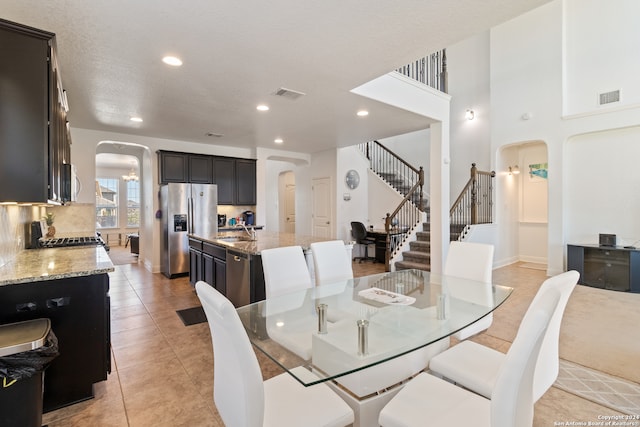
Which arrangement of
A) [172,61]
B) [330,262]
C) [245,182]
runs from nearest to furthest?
[172,61], [330,262], [245,182]

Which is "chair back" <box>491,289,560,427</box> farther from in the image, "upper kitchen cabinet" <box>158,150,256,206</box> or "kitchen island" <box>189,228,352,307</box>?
"upper kitchen cabinet" <box>158,150,256,206</box>

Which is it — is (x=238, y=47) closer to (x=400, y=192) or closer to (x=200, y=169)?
(x=200, y=169)

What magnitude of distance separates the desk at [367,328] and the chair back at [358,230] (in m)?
4.33

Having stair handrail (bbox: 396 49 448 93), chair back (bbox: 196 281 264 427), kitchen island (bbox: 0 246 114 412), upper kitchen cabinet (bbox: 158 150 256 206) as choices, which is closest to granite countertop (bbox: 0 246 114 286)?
kitchen island (bbox: 0 246 114 412)

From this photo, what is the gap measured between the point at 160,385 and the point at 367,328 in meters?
1.71

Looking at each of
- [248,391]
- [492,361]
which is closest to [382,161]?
[492,361]

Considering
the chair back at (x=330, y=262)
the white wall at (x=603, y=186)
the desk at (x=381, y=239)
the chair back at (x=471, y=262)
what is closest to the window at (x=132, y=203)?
the desk at (x=381, y=239)

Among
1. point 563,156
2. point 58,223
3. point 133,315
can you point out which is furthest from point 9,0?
point 563,156

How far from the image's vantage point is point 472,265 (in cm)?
271

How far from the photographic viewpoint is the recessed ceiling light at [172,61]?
2763 millimetres

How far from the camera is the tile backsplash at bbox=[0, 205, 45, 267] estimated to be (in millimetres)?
2357

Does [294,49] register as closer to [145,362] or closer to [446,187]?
[145,362]

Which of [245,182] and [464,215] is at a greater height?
[245,182]

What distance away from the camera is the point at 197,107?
4.09 meters
